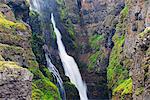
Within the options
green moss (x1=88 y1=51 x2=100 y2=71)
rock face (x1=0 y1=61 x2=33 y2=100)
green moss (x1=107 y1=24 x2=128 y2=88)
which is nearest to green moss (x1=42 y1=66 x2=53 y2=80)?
green moss (x1=107 y1=24 x2=128 y2=88)

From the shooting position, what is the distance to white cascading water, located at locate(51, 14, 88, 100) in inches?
3570

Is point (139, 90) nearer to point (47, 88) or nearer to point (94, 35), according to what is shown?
point (47, 88)

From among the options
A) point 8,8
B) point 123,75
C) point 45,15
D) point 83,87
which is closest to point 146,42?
point 8,8

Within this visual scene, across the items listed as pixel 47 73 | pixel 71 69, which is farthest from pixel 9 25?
pixel 71 69

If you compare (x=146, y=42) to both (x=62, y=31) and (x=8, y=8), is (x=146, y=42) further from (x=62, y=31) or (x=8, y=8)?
(x=62, y=31)

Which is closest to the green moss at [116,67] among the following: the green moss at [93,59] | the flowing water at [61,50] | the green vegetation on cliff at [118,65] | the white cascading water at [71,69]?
the green vegetation on cliff at [118,65]

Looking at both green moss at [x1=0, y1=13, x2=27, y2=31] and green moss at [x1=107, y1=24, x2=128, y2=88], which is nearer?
green moss at [x1=0, y1=13, x2=27, y2=31]

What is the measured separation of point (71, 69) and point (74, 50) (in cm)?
1273

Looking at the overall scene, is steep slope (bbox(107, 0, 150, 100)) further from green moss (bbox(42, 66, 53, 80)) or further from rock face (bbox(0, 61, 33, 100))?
rock face (bbox(0, 61, 33, 100))

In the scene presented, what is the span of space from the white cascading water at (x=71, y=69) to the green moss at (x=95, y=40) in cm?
1073

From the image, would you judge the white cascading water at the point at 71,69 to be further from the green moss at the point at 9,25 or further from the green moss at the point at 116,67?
the green moss at the point at 9,25

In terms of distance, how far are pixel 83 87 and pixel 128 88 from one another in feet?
87.7

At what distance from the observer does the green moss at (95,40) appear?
110 metres

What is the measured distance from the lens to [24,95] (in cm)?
3997
